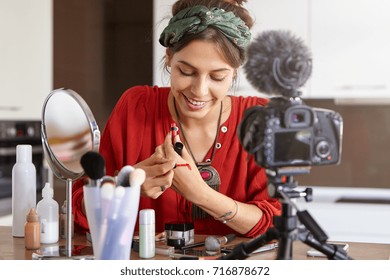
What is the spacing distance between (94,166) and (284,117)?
28 cm

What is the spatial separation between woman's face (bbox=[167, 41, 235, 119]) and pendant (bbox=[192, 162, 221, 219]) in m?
0.13

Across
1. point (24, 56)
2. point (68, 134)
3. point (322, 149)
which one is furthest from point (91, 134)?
point (24, 56)

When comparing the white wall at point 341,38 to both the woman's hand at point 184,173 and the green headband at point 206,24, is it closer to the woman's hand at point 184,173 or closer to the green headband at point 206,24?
the green headband at point 206,24

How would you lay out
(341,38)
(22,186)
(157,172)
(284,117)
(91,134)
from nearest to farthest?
1. (284,117)
2. (91,134)
3. (157,172)
4. (22,186)
5. (341,38)

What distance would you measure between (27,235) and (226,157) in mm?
536

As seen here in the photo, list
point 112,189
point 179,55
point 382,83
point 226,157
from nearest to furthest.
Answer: point 112,189 < point 179,55 < point 226,157 < point 382,83

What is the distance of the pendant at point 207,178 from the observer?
129 cm

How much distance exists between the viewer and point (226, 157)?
55.5 inches

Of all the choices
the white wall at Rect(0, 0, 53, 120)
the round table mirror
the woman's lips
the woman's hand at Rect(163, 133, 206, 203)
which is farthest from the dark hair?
the white wall at Rect(0, 0, 53, 120)

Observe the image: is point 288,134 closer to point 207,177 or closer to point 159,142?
point 207,177

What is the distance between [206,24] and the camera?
3.98 feet

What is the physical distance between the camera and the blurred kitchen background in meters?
2.39
